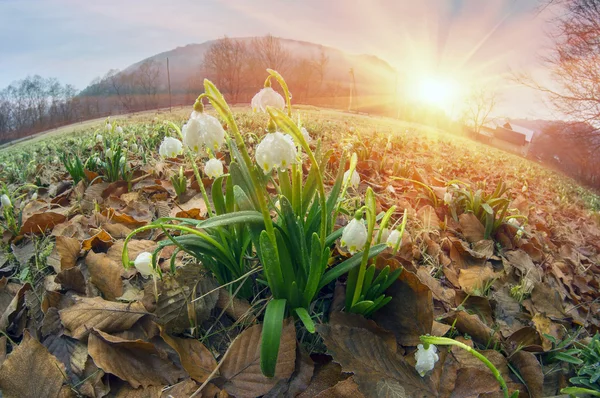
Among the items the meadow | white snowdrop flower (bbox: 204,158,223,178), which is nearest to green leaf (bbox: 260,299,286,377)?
the meadow

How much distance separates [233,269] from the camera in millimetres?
889

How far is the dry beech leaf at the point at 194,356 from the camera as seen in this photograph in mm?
747

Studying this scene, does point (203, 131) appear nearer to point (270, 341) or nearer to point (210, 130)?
point (210, 130)

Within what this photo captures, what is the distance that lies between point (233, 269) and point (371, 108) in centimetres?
431

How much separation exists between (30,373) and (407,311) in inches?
32.8

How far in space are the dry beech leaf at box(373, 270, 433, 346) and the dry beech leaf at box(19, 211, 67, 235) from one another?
1.22 metres

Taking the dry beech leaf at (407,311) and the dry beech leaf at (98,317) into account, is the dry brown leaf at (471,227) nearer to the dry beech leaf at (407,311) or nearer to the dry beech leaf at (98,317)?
the dry beech leaf at (407,311)

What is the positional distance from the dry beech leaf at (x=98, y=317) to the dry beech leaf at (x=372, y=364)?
464 millimetres

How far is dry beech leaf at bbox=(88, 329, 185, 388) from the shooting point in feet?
2.46

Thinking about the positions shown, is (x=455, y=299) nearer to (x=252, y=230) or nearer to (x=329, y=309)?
(x=329, y=309)

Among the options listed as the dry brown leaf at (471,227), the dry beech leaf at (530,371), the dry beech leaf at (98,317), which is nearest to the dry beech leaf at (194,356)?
the dry beech leaf at (98,317)

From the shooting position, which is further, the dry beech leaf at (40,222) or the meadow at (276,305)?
the dry beech leaf at (40,222)

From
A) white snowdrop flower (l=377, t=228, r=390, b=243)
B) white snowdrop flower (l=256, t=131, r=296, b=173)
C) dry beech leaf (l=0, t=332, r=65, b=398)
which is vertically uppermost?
white snowdrop flower (l=256, t=131, r=296, b=173)

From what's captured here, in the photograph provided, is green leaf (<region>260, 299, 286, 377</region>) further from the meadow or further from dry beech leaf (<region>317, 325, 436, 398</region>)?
dry beech leaf (<region>317, 325, 436, 398</region>)
